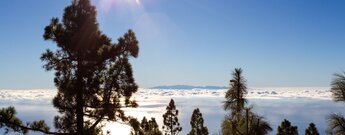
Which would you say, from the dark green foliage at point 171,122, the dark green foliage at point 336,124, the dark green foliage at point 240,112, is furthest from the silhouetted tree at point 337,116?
the dark green foliage at point 171,122

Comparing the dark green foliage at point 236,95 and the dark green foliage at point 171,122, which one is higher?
the dark green foliage at point 236,95

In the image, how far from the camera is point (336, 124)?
9.58m

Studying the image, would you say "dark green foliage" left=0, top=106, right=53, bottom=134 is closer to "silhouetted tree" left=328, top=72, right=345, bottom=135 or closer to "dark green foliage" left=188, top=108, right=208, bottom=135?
"silhouetted tree" left=328, top=72, right=345, bottom=135

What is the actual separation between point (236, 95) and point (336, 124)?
16244mm

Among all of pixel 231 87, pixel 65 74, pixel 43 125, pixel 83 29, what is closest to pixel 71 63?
pixel 65 74

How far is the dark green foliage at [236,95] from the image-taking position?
25.8 meters

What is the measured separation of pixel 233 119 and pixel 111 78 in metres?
15.3

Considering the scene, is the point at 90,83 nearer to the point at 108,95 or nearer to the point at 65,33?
the point at 108,95

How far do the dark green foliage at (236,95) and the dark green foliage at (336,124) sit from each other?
1600cm

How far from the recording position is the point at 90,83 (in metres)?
13.6

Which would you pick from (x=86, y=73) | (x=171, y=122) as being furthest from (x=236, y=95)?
(x=171, y=122)

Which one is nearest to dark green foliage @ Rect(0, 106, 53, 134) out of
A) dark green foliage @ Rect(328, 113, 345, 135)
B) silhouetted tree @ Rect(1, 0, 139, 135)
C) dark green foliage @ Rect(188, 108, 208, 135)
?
silhouetted tree @ Rect(1, 0, 139, 135)

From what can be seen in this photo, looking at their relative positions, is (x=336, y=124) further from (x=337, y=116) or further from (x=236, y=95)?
(x=236, y=95)

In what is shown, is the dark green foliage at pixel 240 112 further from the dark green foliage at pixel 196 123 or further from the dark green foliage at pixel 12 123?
the dark green foliage at pixel 196 123
